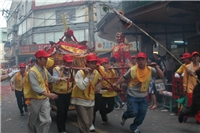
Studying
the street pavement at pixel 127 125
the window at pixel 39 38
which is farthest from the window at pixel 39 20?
the street pavement at pixel 127 125

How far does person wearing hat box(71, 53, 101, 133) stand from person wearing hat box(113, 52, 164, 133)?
906 mm

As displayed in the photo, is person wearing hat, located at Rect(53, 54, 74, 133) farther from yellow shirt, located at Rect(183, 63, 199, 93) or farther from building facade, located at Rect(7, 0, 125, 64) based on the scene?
building facade, located at Rect(7, 0, 125, 64)

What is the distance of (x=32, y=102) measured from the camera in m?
4.91

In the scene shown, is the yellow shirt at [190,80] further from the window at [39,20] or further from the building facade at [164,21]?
the window at [39,20]

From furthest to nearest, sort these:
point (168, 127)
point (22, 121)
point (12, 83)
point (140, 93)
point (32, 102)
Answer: point (12, 83)
point (22, 121)
point (168, 127)
point (140, 93)
point (32, 102)

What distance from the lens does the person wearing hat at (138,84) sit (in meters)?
5.47

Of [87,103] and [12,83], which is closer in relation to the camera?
[87,103]

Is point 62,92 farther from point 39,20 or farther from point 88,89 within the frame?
point 39,20

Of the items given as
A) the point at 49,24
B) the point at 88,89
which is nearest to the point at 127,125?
the point at 88,89

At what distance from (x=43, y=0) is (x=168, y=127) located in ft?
110

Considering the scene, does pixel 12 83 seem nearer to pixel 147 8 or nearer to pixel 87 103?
pixel 87 103

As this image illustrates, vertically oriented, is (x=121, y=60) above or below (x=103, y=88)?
above

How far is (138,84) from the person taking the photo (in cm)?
558

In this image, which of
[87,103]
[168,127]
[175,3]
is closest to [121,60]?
[175,3]
